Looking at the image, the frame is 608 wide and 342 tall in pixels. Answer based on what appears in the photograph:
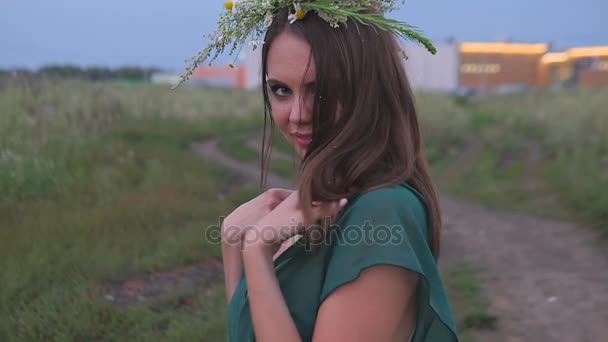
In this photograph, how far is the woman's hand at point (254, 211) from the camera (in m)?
1.64

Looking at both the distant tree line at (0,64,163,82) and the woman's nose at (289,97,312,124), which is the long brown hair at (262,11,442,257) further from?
the distant tree line at (0,64,163,82)

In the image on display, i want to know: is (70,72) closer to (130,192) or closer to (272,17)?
(130,192)

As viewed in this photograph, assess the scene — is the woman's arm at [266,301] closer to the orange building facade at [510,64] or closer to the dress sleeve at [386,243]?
the dress sleeve at [386,243]

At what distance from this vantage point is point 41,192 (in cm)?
616

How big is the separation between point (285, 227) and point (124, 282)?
3.34 meters

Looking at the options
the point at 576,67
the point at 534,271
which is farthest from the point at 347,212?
the point at 576,67

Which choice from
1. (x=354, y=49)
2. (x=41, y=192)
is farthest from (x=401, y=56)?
(x=41, y=192)

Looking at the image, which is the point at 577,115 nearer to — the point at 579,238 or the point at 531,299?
the point at 579,238


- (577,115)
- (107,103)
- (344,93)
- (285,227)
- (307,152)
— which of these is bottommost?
(577,115)

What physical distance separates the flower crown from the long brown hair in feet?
0.07

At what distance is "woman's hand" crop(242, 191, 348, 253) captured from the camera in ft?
4.34

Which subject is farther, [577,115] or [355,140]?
[577,115]

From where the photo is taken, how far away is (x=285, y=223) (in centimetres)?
135

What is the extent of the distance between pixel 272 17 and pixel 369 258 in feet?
2.31
